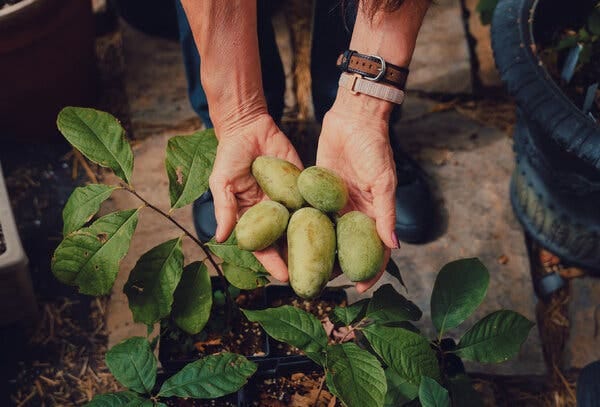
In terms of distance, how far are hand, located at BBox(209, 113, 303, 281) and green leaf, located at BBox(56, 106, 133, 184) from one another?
182 millimetres

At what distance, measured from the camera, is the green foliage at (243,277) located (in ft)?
3.42

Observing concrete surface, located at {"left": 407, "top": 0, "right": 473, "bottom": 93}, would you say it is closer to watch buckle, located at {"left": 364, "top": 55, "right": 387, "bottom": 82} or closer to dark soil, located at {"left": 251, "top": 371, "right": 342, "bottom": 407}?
watch buckle, located at {"left": 364, "top": 55, "right": 387, "bottom": 82}

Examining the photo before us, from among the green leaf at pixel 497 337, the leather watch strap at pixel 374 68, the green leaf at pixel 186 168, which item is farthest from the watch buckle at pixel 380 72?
the green leaf at pixel 497 337

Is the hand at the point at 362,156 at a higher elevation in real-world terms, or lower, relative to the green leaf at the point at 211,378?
higher

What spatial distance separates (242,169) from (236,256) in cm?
21

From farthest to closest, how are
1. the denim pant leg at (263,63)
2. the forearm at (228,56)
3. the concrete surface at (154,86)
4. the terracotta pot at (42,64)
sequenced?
the concrete surface at (154,86)
the terracotta pot at (42,64)
the denim pant leg at (263,63)
the forearm at (228,56)

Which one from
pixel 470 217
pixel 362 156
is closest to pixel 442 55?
pixel 470 217

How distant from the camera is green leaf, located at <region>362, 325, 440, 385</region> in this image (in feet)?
3.05

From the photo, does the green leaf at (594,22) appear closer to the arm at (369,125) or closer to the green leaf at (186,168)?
the arm at (369,125)

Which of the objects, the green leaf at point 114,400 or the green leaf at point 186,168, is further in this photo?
the green leaf at point 186,168

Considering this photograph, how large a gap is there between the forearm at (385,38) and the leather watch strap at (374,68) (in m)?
0.02

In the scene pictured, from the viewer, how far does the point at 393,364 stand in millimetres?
926

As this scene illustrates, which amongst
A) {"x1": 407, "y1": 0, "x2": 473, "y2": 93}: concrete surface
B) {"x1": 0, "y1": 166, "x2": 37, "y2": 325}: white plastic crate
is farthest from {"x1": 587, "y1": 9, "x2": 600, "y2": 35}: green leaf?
{"x1": 0, "y1": 166, "x2": 37, "y2": 325}: white plastic crate

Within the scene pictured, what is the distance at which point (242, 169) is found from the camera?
1184 millimetres
